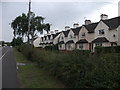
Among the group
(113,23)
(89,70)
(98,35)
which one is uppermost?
(113,23)

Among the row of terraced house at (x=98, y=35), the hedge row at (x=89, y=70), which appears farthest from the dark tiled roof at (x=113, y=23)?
the hedge row at (x=89, y=70)

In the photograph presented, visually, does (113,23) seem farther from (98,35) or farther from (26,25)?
(26,25)

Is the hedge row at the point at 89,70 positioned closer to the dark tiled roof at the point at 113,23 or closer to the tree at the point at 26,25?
the dark tiled roof at the point at 113,23

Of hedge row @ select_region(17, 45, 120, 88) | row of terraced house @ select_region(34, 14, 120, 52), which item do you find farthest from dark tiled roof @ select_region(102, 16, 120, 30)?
hedge row @ select_region(17, 45, 120, 88)

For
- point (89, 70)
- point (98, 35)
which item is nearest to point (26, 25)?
point (98, 35)

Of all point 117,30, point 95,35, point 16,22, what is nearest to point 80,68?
point 117,30

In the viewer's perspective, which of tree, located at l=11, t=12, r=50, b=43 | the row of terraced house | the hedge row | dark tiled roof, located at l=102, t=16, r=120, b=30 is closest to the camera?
the hedge row

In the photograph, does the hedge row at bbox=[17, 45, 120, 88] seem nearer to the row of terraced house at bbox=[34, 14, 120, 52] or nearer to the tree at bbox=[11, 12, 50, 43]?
the row of terraced house at bbox=[34, 14, 120, 52]

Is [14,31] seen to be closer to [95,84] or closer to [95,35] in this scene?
[95,35]

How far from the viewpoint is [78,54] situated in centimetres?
942

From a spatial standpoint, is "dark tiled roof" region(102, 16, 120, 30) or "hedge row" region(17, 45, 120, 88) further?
"dark tiled roof" region(102, 16, 120, 30)

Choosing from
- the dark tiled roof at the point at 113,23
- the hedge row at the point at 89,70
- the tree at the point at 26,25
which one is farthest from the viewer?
the tree at the point at 26,25

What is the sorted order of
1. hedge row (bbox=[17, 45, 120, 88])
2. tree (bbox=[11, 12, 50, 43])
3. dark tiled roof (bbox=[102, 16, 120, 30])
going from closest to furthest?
1. hedge row (bbox=[17, 45, 120, 88])
2. dark tiled roof (bbox=[102, 16, 120, 30])
3. tree (bbox=[11, 12, 50, 43])

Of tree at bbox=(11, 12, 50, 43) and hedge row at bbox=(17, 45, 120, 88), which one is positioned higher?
tree at bbox=(11, 12, 50, 43)
